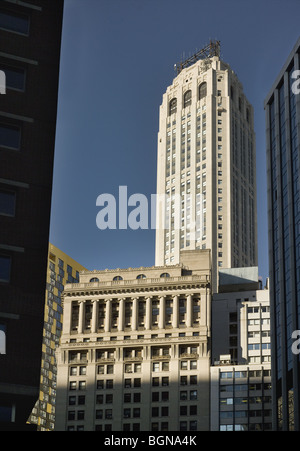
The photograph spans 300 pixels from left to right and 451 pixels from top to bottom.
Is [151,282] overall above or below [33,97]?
above

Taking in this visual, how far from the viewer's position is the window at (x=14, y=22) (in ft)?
226

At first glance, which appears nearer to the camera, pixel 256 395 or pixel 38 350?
pixel 38 350

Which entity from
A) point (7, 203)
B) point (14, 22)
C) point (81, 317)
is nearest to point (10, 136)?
point (7, 203)

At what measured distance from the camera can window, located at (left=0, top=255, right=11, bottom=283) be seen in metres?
61.4

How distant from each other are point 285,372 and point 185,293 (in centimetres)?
5487

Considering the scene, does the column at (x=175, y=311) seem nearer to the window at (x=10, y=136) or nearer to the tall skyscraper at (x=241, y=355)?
the tall skyscraper at (x=241, y=355)

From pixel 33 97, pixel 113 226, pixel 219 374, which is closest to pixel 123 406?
pixel 219 374

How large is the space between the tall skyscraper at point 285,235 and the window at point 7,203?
6065cm

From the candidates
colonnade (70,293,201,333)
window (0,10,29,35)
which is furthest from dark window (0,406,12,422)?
colonnade (70,293,201,333)

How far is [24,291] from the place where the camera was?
61.0 metres

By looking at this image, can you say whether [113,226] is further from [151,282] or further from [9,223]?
[9,223]

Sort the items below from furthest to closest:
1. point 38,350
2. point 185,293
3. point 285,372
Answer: point 185,293, point 285,372, point 38,350

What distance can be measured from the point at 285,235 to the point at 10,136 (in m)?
67.3

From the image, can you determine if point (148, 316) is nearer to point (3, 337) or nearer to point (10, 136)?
point (10, 136)
